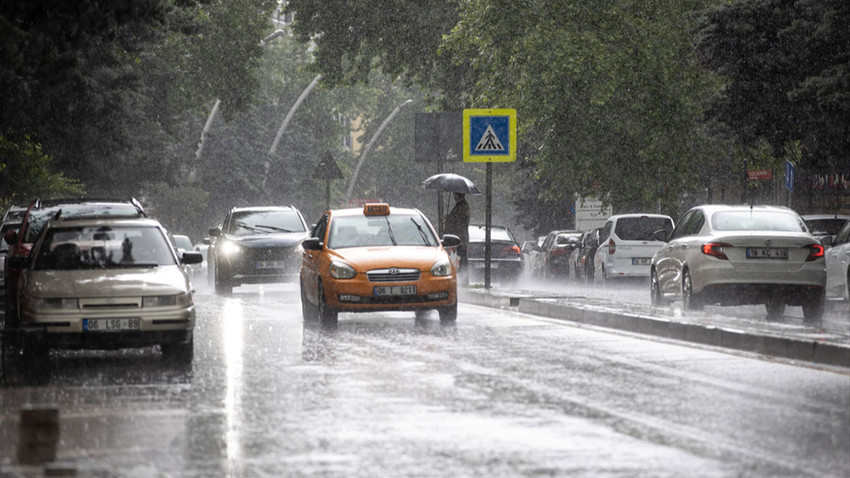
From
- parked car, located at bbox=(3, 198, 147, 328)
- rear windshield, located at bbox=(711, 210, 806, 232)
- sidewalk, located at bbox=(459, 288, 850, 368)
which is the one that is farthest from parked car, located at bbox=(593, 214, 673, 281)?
parked car, located at bbox=(3, 198, 147, 328)

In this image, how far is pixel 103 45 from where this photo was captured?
1117 inches

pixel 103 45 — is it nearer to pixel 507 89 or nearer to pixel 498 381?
pixel 507 89

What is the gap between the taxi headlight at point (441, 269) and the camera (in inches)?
780

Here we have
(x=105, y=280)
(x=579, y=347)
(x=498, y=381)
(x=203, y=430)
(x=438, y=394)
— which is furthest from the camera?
(x=579, y=347)

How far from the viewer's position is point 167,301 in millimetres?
14469

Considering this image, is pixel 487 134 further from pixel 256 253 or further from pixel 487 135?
pixel 256 253

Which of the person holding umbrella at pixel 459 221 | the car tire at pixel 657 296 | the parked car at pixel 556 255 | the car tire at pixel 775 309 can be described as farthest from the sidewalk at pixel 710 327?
the parked car at pixel 556 255

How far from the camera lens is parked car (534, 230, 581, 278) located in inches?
1769

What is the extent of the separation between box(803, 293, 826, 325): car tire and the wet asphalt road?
4476 mm

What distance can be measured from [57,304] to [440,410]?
4945 mm

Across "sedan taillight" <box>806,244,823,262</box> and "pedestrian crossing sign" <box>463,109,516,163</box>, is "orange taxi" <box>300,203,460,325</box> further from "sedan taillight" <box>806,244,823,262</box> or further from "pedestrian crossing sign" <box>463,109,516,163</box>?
Result: "pedestrian crossing sign" <box>463,109,516,163</box>

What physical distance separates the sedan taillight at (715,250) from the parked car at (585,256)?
15.6 m

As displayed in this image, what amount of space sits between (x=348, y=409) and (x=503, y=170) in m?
54.3

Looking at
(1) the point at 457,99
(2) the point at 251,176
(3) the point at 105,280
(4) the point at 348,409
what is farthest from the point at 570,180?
(2) the point at 251,176
